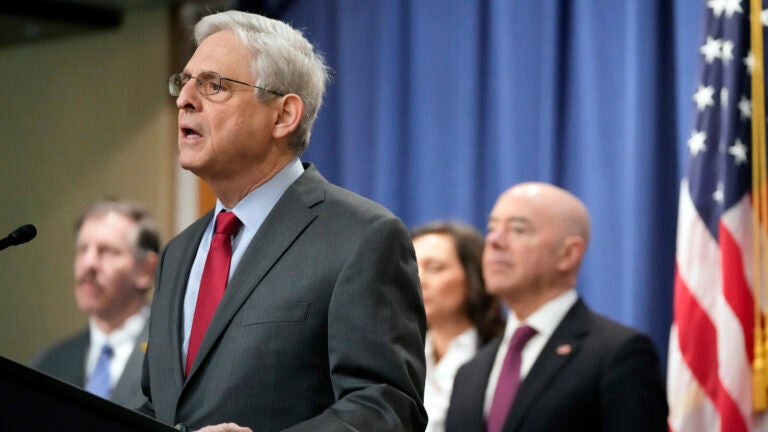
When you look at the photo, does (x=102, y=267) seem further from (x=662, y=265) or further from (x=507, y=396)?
(x=662, y=265)

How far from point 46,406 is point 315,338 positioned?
0.60m

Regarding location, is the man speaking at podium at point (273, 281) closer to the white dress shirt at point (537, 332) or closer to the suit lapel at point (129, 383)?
the suit lapel at point (129, 383)

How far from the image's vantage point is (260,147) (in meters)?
2.31

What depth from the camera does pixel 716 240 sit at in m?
4.19

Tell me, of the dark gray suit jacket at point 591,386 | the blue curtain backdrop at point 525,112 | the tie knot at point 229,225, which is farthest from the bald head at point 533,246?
the tie knot at point 229,225

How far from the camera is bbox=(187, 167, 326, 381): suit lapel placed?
2.14m

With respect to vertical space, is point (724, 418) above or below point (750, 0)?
below

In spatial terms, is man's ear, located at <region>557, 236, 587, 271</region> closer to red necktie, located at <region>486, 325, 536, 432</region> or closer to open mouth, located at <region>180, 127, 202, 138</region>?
red necktie, located at <region>486, 325, 536, 432</region>

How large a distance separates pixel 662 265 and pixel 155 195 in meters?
3.35

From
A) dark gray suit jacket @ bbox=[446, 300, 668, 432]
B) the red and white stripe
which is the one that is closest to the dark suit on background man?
dark gray suit jacket @ bbox=[446, 300, 668, 432]

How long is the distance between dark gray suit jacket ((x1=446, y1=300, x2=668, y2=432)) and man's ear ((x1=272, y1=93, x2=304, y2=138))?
166 centimetres

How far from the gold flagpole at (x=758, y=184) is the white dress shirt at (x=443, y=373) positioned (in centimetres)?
103

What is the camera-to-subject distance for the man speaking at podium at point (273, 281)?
2062 millimetres

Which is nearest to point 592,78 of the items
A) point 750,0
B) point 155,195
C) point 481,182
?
point 481,182
